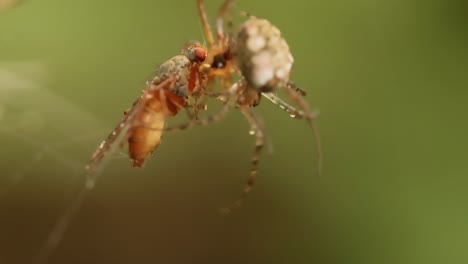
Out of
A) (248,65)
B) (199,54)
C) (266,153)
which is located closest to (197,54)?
(199,54)

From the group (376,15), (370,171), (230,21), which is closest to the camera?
(230,21)

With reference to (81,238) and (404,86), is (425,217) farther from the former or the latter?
(81,238)

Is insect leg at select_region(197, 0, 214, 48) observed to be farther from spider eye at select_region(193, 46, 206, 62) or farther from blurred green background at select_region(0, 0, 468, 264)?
blurred green background at select_region(0, 0, 468, 264)

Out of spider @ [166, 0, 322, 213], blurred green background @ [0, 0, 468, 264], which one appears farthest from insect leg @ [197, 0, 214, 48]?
blurred green background @ [0, 0, 468, 264]

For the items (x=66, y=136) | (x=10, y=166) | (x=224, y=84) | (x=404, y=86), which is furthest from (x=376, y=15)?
(x=224, y=84)

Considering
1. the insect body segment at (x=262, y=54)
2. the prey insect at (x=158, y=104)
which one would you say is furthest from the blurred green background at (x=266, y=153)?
the insect body segment at (x=262, y=54)

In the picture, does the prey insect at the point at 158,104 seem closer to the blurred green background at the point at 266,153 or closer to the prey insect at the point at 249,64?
the prey insect at the point at 249,64

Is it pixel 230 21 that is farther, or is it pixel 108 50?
pixel 108 50

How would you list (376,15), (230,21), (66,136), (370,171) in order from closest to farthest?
(230,21), (66,136), (370,171), (376,15)
